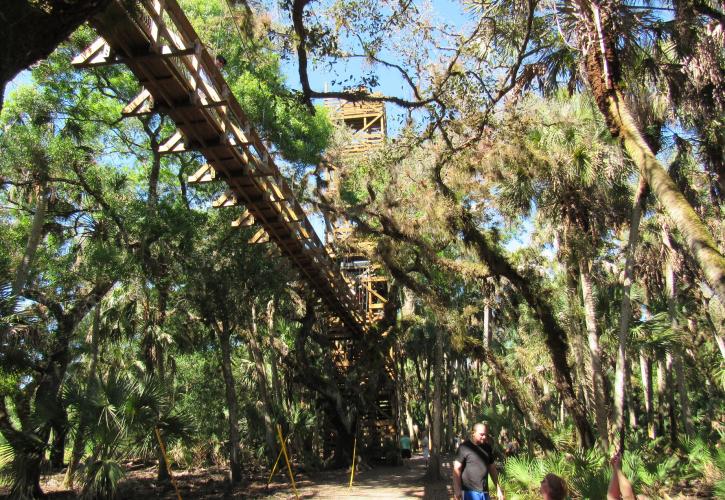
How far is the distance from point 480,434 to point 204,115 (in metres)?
6.14

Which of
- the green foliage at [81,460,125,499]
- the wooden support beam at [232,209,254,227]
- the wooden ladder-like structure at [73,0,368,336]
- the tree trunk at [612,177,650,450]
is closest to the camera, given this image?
the wooden ladder-like structure at [73,0,368,336]

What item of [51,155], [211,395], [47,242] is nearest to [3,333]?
[51,155]

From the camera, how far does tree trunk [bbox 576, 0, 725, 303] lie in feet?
21.0

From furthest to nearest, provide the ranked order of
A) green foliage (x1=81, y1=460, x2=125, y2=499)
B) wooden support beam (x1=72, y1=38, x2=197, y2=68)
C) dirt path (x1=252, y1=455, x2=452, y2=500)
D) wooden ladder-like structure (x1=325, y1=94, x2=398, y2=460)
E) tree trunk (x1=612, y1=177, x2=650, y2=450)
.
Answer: wooden ladder-like structure (x1=325, y1=94, x2=398, y2=460) < dirt path (x1=252, y1=455, x2=452, y2=500) < tree trunk (x1=612, y1=177, x2=650, y2=450) < green foliage (x1=81, y1=460, x2=125, y2=499) < wooden support beam (x1=72, y1=38, x2=197, y2=68)

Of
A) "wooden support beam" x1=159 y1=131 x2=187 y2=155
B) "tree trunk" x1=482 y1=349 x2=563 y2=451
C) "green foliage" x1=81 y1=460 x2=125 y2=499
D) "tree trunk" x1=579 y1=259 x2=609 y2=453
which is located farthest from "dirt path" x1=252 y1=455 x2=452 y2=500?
"wooden support beam" x1=159 y1=131 x2=187 y2=155

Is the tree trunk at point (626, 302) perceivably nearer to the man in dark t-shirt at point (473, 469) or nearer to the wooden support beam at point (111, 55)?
the man in dark t-shirt at point (473, 469)

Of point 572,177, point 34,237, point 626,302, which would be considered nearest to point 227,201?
point 34,237

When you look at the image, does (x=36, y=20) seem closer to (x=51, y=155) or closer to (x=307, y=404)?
(x=51, y=155)

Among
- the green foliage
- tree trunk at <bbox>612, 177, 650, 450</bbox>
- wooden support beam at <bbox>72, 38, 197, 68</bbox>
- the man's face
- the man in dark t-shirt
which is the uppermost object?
wooden support beam at <bbox>72, 38, 197, 68</bbox>

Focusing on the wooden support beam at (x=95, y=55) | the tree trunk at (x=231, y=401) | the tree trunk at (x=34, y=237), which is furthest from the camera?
the tree trunk at (x=231, y=401)

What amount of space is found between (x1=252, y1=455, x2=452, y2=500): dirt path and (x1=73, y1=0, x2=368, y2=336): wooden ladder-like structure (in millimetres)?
6319

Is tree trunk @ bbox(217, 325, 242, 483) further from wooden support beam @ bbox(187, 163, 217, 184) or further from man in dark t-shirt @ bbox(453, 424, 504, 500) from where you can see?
man in dark t-shirt @ bbox(453, 424, 504, 500)

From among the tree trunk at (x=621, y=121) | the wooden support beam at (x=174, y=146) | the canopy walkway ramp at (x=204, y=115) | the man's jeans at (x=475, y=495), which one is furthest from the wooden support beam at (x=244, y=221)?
the man's jeans at (x=475, y=495)

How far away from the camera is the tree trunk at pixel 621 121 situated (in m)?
6.39
